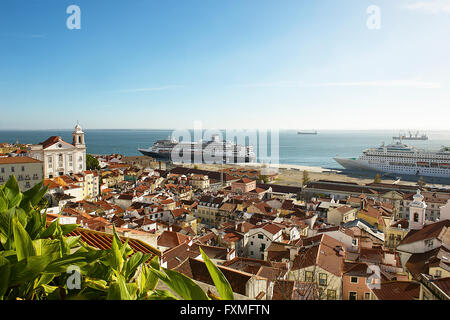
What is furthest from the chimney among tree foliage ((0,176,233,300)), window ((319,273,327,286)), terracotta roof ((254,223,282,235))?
tree foliage ((0,176,233,300))

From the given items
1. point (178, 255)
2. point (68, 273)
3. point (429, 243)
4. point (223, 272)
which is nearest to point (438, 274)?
point (429, 243)

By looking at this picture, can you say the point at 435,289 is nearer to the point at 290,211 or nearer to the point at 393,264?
the point at 393,264

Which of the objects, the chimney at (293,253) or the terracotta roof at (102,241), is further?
the chimney at (293,253)

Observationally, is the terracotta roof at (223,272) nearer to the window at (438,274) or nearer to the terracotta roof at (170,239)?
the terracotta roof at (170,239)

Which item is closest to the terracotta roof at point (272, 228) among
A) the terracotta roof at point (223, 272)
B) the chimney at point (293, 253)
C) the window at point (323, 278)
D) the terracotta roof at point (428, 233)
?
the chimney at point (293, 253)

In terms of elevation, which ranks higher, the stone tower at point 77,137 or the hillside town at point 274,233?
the stone tower at point 77,137

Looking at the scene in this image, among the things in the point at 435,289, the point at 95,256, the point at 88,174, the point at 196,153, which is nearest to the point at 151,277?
the point at 95,256
